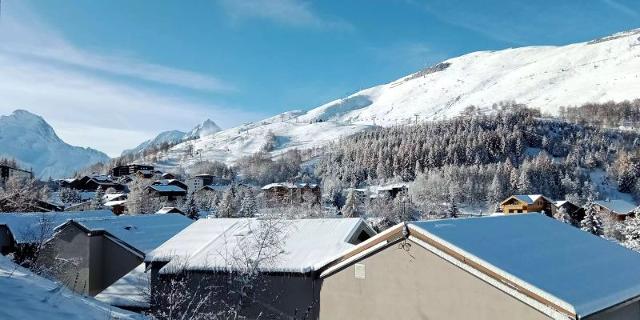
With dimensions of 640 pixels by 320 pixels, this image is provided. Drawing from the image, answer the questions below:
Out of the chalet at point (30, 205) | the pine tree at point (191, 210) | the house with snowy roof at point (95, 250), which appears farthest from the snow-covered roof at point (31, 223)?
the pine tree at point (191, 210)

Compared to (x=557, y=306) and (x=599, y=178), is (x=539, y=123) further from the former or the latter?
(x=557, y=306)

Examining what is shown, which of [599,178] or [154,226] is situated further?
[599,178]

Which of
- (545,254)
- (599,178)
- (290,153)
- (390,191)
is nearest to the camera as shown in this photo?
(545,254)

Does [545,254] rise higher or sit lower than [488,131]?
lower

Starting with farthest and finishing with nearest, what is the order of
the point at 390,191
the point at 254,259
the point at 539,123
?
the point at 539,123 < the point at 390,191 < the point at 254,259

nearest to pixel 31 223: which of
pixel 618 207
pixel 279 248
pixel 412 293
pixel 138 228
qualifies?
pixel 138 228

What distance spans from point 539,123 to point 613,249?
577ft

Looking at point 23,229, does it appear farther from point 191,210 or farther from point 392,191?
point 392,191

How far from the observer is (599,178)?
461ft

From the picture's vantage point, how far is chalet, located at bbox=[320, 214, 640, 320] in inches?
397

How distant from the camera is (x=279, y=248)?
1457 centimetres

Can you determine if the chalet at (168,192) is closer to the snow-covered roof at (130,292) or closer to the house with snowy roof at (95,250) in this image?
the house with snowy roof at (95,250)

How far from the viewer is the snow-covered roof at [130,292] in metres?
18.8

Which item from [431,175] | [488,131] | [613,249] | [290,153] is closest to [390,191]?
[431,175]
